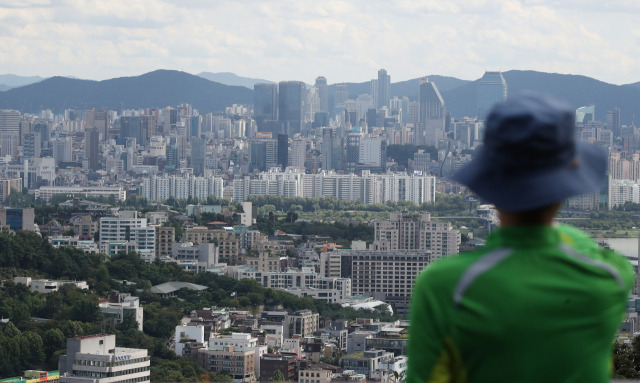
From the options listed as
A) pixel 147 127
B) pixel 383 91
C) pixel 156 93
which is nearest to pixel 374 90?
pixel 383 91

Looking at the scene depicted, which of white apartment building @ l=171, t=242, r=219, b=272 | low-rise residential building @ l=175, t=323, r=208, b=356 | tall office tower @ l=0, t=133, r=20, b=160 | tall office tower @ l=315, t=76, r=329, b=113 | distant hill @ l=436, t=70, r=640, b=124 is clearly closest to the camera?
low-rise residential building @ l=175, t=323, r=208, b=356

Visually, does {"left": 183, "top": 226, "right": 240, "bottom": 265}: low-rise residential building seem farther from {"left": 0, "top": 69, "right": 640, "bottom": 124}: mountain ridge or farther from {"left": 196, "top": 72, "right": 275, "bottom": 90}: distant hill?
{"left": 196, "top": 72, "right": 275, "bottom": 90}: distant hill

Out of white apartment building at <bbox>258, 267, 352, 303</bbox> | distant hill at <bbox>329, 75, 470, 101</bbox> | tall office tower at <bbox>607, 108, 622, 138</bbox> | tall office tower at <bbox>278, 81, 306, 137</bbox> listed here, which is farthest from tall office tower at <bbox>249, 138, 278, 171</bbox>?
white apartment building at <bbox>258, 267, 352, 303</bbox>

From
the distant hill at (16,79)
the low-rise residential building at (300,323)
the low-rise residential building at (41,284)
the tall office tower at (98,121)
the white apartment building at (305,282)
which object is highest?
the distant hill at (16,79)

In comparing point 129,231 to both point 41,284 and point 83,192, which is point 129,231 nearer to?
point 41,284

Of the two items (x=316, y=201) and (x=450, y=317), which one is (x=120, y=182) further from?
(x=450, y=317)

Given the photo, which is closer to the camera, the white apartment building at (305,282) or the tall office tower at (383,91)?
the white apartment building at (305,282)

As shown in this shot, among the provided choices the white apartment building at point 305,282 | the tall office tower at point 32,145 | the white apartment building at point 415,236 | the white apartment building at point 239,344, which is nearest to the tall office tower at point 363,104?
the tall office tower at point 32,145

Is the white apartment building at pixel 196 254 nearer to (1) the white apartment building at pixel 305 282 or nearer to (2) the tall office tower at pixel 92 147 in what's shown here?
(1) the white apartment building at pixel 305 282
